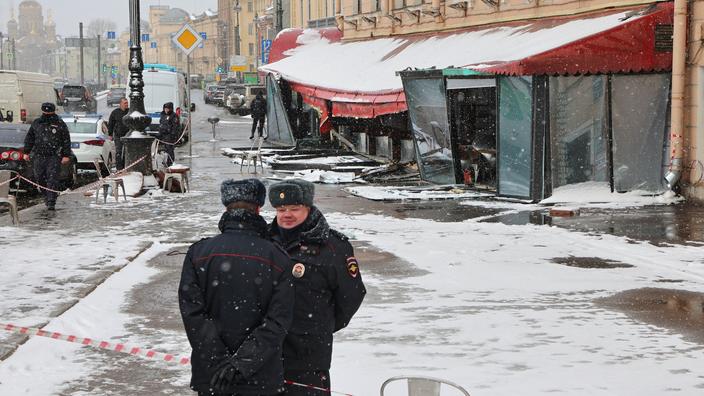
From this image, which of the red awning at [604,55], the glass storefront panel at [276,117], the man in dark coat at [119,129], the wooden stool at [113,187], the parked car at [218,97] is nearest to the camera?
the red awning at [604,55]

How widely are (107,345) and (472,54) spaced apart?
14.4 metres

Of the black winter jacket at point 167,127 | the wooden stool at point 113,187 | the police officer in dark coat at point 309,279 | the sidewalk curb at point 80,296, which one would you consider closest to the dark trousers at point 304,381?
the police officer in dark coat at point 309,279

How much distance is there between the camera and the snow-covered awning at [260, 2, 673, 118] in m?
16.7

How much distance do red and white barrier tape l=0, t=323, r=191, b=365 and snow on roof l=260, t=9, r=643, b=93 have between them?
35.7ft

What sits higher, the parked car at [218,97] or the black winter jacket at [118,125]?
the parked car at [218,97]

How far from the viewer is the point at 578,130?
1727 centimetres

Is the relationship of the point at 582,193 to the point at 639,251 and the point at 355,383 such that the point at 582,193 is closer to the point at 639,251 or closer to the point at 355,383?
the point at 639,251

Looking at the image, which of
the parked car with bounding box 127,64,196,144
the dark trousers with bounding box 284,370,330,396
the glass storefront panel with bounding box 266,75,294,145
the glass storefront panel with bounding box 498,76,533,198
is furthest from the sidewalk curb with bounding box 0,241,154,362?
the parked car with bounding box 127,64,196,144

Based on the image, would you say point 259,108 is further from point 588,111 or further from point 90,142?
point 588,111

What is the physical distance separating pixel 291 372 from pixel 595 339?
4059 millimetres

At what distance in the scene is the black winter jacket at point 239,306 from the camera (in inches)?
175

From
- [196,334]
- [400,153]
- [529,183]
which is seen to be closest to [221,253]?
[196,334]

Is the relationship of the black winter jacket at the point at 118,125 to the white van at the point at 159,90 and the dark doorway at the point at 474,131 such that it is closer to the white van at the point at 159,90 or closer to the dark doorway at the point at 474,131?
the dark doorway at the point at 474,131

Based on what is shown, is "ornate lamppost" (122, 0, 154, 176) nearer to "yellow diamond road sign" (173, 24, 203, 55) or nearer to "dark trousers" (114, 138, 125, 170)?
"dark trousers" (114, 138, 125, 170)
